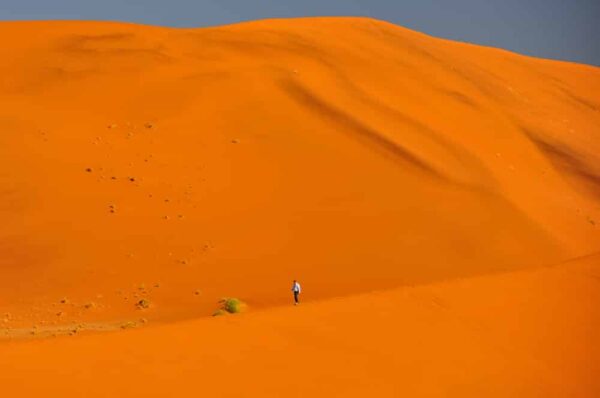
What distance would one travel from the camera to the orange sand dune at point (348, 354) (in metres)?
4.42

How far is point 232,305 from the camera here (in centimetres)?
1170

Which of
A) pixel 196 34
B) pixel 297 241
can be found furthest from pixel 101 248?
pixel 196 34

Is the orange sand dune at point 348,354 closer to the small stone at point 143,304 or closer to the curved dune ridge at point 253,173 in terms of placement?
the curved dune ridge at point 253,173

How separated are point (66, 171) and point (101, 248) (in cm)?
311

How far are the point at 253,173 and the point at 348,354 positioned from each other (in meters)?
11.9

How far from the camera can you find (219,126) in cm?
1827

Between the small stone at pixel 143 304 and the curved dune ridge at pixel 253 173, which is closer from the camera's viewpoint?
the small stone at pixel 143 304

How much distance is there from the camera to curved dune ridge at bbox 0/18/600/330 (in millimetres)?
13148

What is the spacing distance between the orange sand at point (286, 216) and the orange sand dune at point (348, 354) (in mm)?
21

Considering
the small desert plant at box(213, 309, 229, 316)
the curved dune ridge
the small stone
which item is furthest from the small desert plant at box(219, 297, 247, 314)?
the small stone

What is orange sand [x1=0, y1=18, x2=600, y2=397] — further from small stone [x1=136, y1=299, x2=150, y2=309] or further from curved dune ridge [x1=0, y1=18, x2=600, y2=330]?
small stone [x1=136, y1=299, x2=150, y2=309]

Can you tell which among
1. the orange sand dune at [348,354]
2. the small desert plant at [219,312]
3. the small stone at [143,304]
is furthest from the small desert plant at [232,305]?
the orange sand dune at [348,354]

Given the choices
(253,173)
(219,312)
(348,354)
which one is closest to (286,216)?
(253,173)

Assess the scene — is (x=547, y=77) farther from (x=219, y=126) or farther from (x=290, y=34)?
(x=219, y=126)
